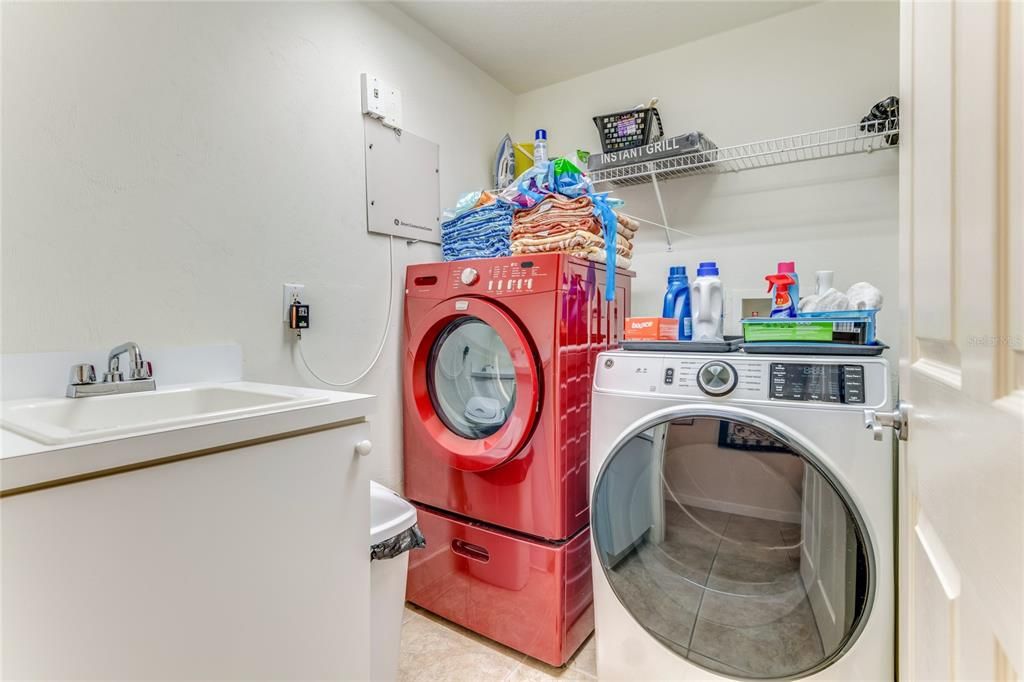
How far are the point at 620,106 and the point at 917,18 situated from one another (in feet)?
6.12

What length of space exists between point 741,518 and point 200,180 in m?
1.63

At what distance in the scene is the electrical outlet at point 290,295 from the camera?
151 centimetres

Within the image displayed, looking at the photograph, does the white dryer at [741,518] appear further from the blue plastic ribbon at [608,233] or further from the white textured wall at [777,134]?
the white textured wall at [777,134]

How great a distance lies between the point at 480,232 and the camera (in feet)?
6.22

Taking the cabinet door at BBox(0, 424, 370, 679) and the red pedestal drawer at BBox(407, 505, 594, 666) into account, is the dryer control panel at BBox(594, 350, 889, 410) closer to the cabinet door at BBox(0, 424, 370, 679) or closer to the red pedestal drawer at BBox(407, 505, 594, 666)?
the red pedestal drawer at BBox(407, 505, 594, 666)

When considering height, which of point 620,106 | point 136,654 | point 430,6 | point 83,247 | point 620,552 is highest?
point 430,6

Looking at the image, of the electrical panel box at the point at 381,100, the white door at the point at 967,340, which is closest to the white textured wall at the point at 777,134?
the electrical panel box at the point at 381,100

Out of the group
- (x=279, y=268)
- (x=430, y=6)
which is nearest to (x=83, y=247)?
(x=279, y=268)

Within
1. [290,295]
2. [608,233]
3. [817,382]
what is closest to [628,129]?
[608,233]

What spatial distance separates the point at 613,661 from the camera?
4.43 ft

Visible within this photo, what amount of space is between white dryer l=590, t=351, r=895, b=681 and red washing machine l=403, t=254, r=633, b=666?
0.18 m

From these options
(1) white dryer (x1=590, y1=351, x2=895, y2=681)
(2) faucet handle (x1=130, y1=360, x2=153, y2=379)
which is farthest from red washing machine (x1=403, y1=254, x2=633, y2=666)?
(2) faucet handle (x1=130, y1=360, x2=153, y2=379)

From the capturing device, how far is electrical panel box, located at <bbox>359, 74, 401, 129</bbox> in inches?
68.6

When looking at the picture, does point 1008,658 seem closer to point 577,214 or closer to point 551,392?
point 551,392
